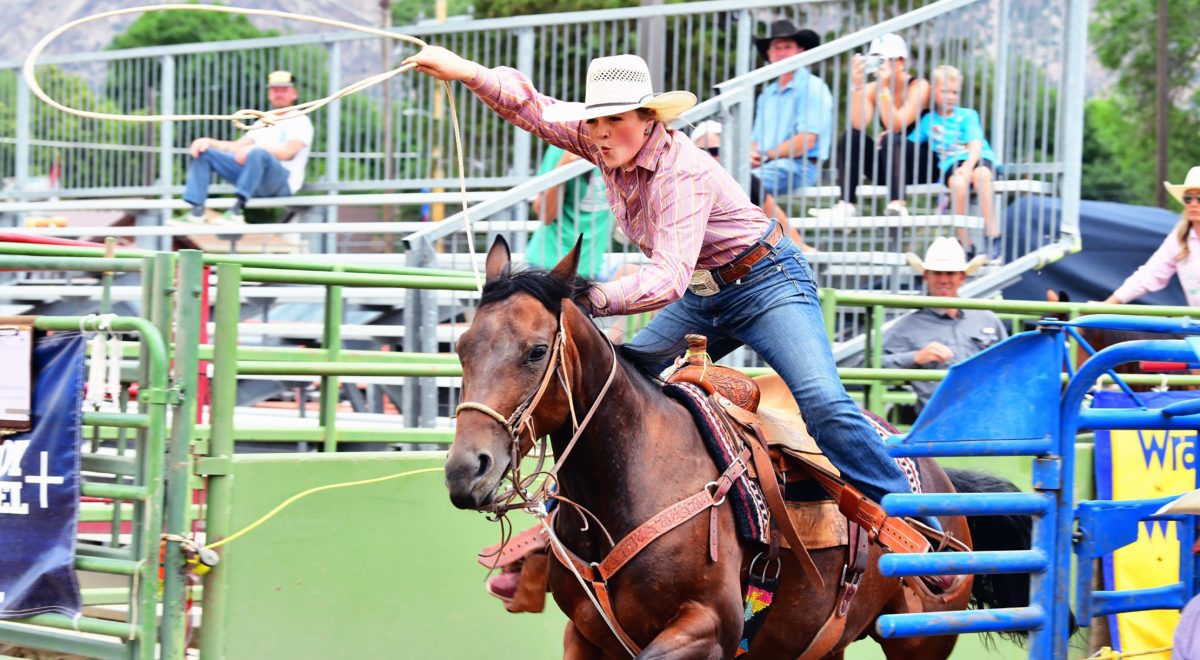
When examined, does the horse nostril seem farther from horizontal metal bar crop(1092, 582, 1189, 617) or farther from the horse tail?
the horse tail

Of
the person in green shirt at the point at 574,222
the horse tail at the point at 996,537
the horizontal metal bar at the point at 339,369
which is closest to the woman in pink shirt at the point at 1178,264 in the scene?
the horse tail at the point at 996,537

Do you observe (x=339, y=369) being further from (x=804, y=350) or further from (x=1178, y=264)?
(x=1178, y=264)

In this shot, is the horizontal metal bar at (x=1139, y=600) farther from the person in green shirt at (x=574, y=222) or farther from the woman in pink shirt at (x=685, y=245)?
the person in green shirt at (x=574, y=222)

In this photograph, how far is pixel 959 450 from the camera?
434 centimetres

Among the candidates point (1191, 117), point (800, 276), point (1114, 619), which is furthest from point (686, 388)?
point (1191, 117)

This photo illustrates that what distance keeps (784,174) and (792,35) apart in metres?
1.26

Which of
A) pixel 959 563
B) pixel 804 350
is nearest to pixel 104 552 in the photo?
pixel 804 350

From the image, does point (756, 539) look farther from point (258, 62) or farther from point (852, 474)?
point (258, 62)

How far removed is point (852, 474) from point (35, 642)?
2913 mm

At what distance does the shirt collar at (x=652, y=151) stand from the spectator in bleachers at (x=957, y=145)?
157 inches

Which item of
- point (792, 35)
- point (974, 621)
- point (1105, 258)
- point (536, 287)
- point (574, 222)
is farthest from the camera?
point (1105, 258)

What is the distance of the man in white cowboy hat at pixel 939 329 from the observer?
7441 millimetres

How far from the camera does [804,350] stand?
467cm

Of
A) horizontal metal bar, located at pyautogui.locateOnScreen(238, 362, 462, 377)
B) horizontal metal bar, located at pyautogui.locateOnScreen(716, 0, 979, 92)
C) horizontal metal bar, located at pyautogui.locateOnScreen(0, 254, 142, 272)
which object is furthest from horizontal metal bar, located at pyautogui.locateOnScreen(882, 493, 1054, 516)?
horizontal metal bar, located at pyautogui.locateOnScreen(716, 0, 979, 92)
